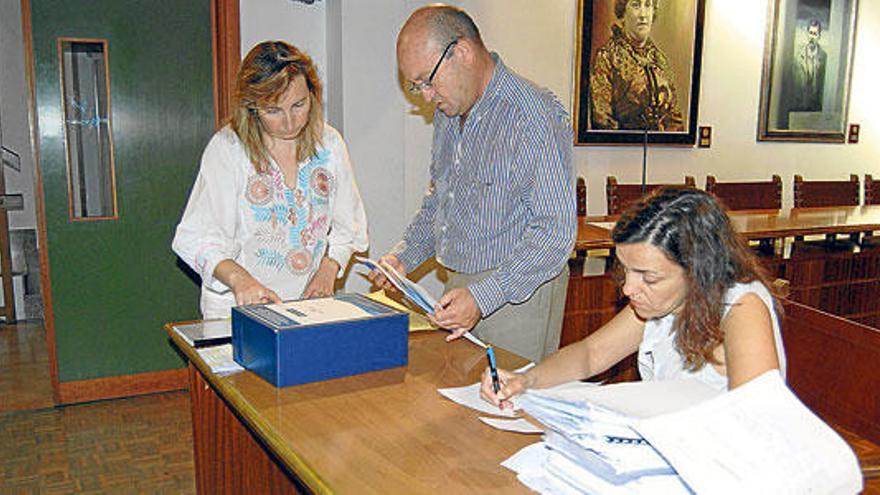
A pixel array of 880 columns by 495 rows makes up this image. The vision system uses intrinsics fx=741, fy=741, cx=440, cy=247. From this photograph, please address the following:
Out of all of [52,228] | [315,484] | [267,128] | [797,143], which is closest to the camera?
[315,484]

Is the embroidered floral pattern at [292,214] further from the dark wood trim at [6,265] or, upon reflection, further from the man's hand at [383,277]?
the dark wood trim at [6,265]

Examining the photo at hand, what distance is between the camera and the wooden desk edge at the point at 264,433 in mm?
1155

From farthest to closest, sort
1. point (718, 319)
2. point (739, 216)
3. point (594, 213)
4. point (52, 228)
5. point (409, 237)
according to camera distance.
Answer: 1. point (594, 213)
2. point (739, 216)
3. point (52, 228)
4. point (409, 237)
5. point (718, 319)

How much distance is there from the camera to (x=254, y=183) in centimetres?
203

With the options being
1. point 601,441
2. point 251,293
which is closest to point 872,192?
point 251,293

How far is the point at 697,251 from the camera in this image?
134cm

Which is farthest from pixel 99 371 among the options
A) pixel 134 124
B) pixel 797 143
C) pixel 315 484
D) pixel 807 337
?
pixel 797 143

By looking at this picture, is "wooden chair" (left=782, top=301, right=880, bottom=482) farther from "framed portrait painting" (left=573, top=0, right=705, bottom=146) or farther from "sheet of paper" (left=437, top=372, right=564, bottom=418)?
"framed portrait painting" (left=573, top=0, right=705, bottom=146)

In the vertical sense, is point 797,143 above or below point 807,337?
above

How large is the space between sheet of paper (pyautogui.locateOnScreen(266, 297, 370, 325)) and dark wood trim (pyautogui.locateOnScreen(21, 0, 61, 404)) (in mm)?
2367

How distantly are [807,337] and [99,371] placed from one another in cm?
329

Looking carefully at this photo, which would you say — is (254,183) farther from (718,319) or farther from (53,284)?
(53,284)

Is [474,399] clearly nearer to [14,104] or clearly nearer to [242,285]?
[242,285]

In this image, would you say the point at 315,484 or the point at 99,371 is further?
the point at 99,371
